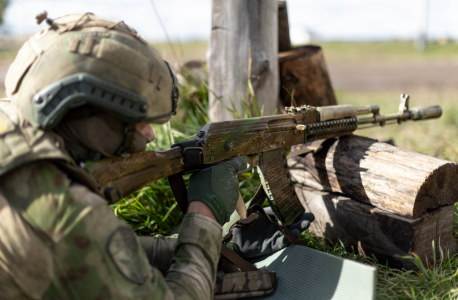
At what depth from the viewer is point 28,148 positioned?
1.45 metres

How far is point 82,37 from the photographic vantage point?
1602mm

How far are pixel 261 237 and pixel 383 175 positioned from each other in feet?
3.56

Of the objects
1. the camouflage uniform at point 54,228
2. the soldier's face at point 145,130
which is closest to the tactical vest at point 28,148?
the camouflage uniform at point 54,228

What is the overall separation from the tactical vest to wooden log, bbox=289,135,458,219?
2.12m

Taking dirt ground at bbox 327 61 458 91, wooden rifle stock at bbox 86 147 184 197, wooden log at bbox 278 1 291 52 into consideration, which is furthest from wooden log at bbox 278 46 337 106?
dirt ground at bbox 327 61 458 91

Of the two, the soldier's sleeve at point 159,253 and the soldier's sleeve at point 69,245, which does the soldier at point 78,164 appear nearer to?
the soldier's sleeve at point 69,245

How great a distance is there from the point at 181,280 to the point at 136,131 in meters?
0.80

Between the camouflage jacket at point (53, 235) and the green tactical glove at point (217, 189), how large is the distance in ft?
2.09

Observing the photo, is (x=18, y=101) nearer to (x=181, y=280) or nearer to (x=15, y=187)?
(x=15, y=187)

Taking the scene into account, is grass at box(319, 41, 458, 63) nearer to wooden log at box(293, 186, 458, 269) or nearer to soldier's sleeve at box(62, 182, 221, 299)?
wooden log at box(293, 186, 458, 269)

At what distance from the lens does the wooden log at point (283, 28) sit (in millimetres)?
4402

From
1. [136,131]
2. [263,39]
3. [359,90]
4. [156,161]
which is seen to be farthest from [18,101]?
[359,90]

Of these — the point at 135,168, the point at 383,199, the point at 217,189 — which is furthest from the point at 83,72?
the point at 383,199

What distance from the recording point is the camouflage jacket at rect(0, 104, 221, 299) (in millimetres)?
1397
